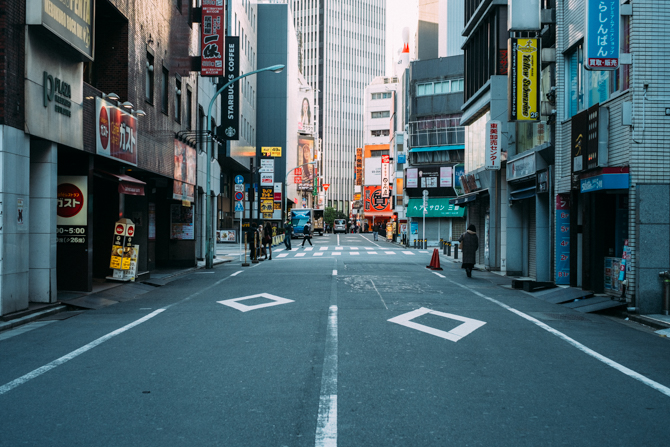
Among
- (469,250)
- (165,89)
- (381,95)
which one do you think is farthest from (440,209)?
(381,95)

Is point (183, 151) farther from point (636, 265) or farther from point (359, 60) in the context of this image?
point (359, 60)

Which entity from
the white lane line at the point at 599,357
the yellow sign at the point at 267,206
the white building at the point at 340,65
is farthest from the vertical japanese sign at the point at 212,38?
the white building at the point at 340,65

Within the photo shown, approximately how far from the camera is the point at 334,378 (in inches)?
247

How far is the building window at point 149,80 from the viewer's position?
18.9 metres

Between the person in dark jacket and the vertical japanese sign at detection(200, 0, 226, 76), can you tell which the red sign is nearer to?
the vertical japanese sign at detection(200, 0, 226, 76)

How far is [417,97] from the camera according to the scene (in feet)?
208

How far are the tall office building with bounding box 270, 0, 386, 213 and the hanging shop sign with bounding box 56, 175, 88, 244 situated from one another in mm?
Result: 154764

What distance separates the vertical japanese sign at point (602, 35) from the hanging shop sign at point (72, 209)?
1145 centimetres

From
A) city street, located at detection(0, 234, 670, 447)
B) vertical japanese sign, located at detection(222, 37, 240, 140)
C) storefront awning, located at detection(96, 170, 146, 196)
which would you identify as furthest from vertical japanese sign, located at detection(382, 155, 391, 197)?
city street, located at detection(0, 234, 670, 447)

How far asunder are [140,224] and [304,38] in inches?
6134

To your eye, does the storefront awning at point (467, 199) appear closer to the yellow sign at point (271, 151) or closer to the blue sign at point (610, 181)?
the blue sign at point (610, 181)

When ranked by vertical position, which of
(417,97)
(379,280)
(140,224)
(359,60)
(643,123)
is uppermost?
(359,60)

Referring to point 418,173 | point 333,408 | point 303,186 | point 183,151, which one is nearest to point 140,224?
point 183,151

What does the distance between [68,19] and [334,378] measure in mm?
9854
